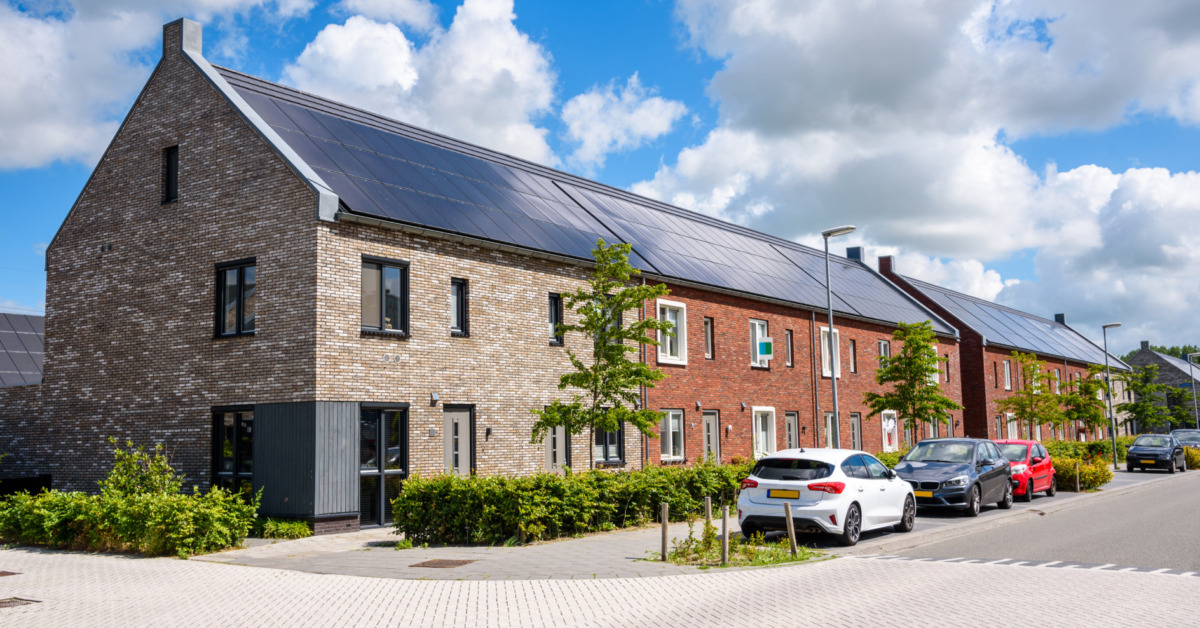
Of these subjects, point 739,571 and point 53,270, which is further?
point 53,270

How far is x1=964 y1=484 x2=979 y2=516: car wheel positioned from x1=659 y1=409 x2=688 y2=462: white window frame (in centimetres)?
787

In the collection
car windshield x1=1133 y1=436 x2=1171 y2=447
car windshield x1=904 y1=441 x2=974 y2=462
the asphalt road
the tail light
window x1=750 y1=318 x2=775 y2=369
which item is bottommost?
the asphalt road

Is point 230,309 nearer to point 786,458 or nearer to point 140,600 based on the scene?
point 140,600

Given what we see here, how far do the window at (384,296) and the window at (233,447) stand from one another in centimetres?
271

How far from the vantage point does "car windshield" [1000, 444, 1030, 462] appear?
22750 mm

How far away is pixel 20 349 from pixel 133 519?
70.6 feet

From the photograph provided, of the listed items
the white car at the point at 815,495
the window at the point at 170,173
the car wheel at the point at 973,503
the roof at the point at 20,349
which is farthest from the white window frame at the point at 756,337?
the roof at the point at 20,349

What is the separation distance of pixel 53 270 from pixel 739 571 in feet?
57.6

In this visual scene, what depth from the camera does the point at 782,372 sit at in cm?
2981

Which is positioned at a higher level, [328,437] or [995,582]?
[328,437]

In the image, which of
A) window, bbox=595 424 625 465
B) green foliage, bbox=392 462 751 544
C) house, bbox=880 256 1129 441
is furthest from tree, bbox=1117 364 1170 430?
green foliage, bbox=392 462 751 544

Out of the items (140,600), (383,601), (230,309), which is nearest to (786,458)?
(383,601)

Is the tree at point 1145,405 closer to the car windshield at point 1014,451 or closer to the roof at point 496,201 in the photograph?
the roof at point 496,201

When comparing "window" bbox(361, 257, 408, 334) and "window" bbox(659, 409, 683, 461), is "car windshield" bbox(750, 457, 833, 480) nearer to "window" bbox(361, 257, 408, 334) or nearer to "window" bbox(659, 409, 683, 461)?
"window" bbox(361, 257, 408, 334)
